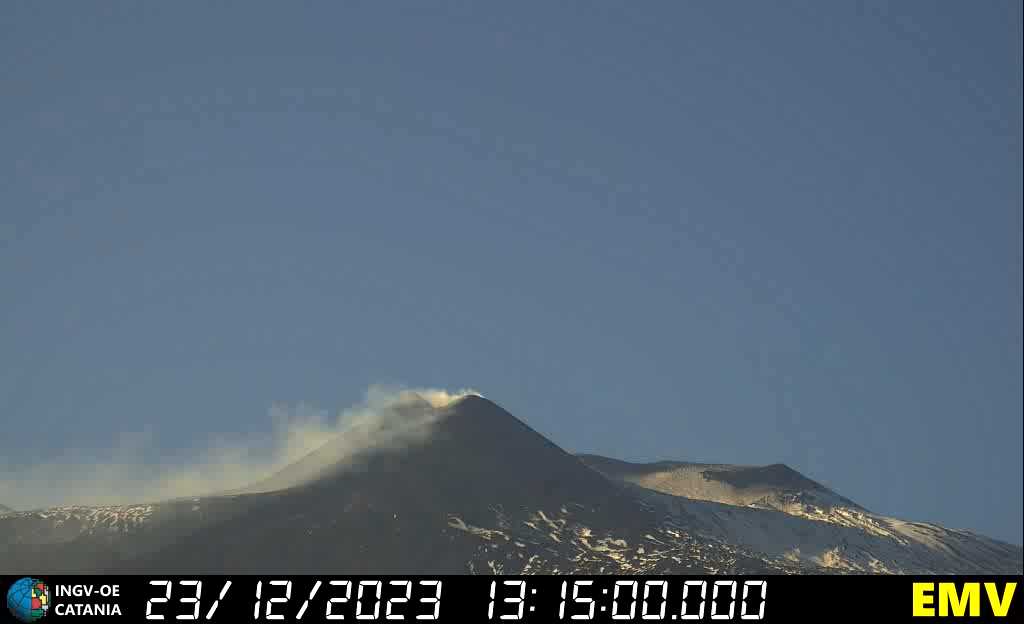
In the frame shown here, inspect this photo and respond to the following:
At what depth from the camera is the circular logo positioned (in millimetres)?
83062

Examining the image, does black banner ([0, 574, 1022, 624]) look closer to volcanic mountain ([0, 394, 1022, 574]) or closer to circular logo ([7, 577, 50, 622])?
circular logo ([7, 577, 50, 622])

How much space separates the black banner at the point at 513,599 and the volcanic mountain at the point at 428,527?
2748 inches

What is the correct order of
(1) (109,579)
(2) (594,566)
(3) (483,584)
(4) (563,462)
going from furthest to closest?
(4) (563,462), (2) (594,566), (1) (109,579), (3) (483,584)

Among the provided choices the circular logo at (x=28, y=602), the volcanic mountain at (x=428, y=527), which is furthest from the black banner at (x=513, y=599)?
the volcanic mountain at (x=428, y=527)

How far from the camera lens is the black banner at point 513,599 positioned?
76.1m

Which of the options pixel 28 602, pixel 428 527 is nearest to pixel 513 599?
pixel 28 602

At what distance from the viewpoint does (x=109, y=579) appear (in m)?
82.0

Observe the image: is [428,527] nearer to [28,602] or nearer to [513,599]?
[28,602]

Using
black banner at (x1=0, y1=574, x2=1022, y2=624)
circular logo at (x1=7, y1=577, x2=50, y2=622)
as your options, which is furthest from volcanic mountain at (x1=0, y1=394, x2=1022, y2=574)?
black banner at (x1=0, y1=574, x2=1022, y2=624)

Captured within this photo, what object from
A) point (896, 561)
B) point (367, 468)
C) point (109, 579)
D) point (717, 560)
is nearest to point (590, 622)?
point (109, 579)

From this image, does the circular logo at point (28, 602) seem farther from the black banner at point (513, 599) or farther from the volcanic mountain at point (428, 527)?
the volcanic mountain at point (428, 527)

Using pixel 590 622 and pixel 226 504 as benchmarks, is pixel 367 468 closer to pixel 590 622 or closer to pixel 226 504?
pixel 226 504

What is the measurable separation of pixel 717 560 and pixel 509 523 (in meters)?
25.4

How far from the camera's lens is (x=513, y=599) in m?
76.8
